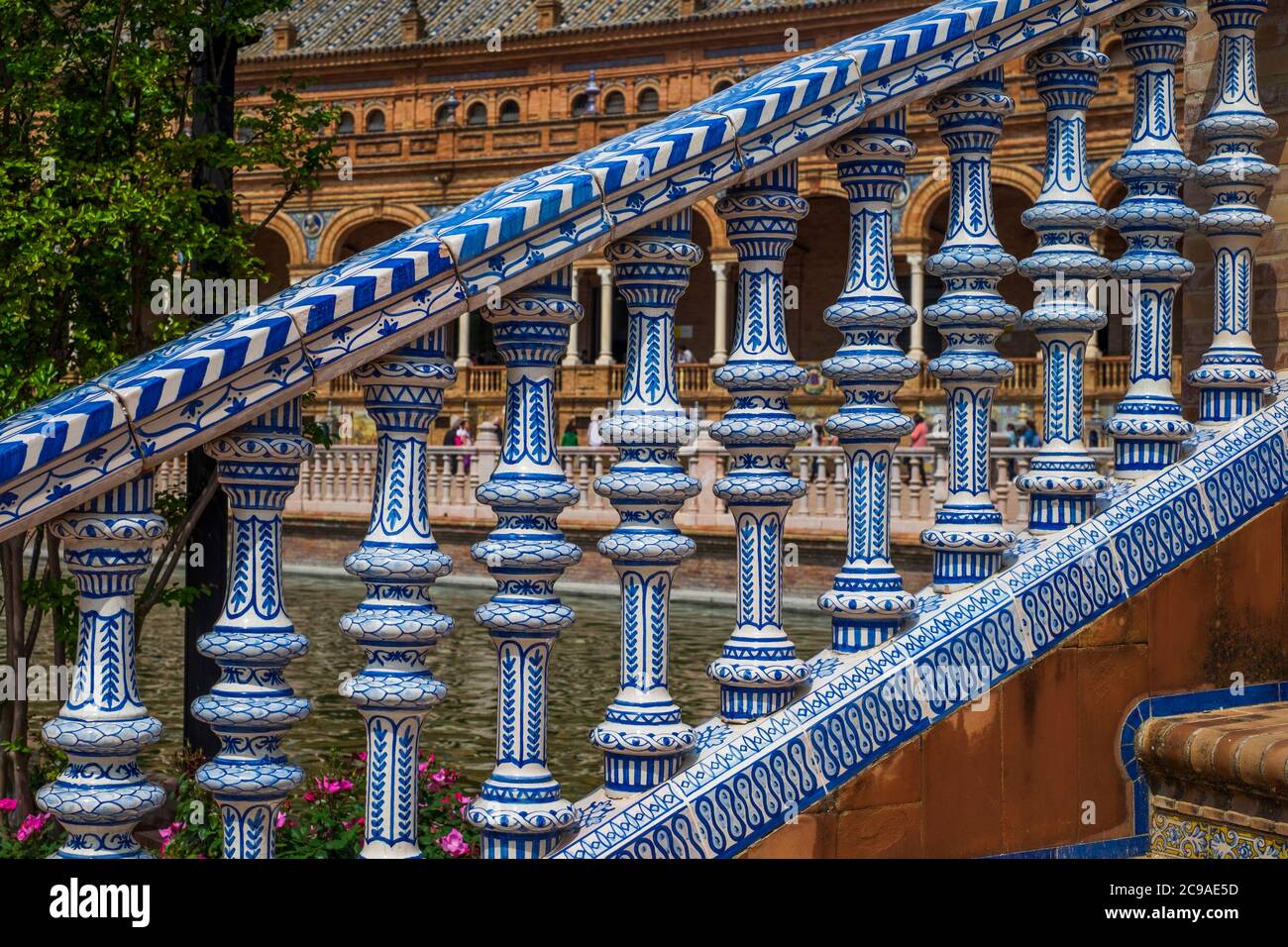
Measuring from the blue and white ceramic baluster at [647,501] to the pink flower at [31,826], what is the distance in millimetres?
2521

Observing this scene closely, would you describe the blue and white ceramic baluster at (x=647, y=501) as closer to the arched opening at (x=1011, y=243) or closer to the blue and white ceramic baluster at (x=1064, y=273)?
the blue and white ceramic baluster at (x=1064, y=273)

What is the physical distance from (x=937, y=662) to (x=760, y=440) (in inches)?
18.0

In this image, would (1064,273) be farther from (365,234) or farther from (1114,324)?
(365,234)

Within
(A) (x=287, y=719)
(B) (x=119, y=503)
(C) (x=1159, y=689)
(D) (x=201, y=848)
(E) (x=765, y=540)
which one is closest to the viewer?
(B) (x=119, y=503)

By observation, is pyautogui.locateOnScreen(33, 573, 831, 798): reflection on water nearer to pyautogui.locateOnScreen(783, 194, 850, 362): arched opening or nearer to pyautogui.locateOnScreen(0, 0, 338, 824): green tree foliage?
pyautogui.locateOnScreen(0, 0, 338, 824): green tree foliage

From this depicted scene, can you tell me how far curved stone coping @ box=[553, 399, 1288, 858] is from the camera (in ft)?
7.37

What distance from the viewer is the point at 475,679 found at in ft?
32.3

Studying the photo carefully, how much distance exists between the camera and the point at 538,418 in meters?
2.17

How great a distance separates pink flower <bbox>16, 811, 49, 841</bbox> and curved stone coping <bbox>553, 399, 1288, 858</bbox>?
2487 millimetres

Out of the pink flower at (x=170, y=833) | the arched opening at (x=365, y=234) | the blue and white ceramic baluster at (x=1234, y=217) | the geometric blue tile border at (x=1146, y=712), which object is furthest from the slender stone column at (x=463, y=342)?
the geometric blue tile border at (x=1146, y=712)
